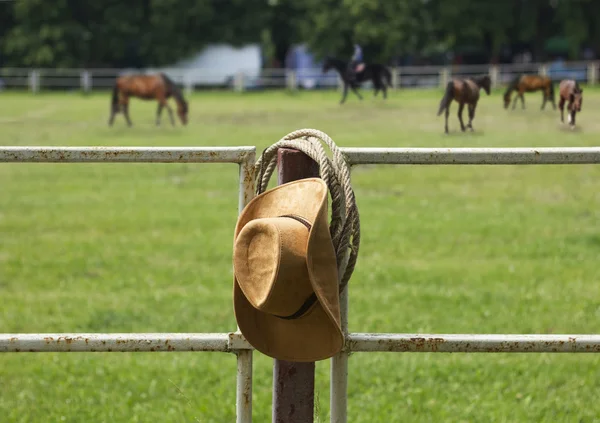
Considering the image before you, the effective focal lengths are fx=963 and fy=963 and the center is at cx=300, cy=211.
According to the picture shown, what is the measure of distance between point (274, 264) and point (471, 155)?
0.61 meters

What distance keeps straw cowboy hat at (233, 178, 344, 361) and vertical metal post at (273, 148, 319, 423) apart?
101 millimetres

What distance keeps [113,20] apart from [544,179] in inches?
1045

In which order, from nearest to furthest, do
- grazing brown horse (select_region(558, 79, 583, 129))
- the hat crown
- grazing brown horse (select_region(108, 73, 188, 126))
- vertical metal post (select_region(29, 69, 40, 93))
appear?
the hat crown
grazing brown horse (select_region(558, 79, 583, 129))
grazing brown horse (select_region(108, 73, 188, 126))
vertical metal post (select_region(29, 69, 40, 93))

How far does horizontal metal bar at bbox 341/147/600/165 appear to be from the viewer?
244 centimetres

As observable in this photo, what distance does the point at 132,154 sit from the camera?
2.49 m

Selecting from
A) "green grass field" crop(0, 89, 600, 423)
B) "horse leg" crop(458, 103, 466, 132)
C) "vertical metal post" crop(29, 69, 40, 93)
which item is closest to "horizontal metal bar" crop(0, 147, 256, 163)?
"green grass field" crop(0, 89, 600, 423)

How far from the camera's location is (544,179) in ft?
36.9

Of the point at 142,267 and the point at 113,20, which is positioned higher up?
the point at 113,20

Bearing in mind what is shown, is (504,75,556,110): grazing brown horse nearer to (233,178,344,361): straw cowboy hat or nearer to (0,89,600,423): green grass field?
(0,89,600,423): green grass field

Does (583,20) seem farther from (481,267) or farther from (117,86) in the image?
(117,86)

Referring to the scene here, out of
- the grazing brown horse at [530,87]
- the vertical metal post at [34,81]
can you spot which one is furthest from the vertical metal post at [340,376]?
the vertical metal post at [34,81]

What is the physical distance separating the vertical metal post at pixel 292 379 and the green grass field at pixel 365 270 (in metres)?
0.49

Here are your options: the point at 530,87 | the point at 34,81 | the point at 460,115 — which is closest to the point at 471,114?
the point at 460,115

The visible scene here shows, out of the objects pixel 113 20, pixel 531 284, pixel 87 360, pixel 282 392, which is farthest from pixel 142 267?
pixel 113 20
